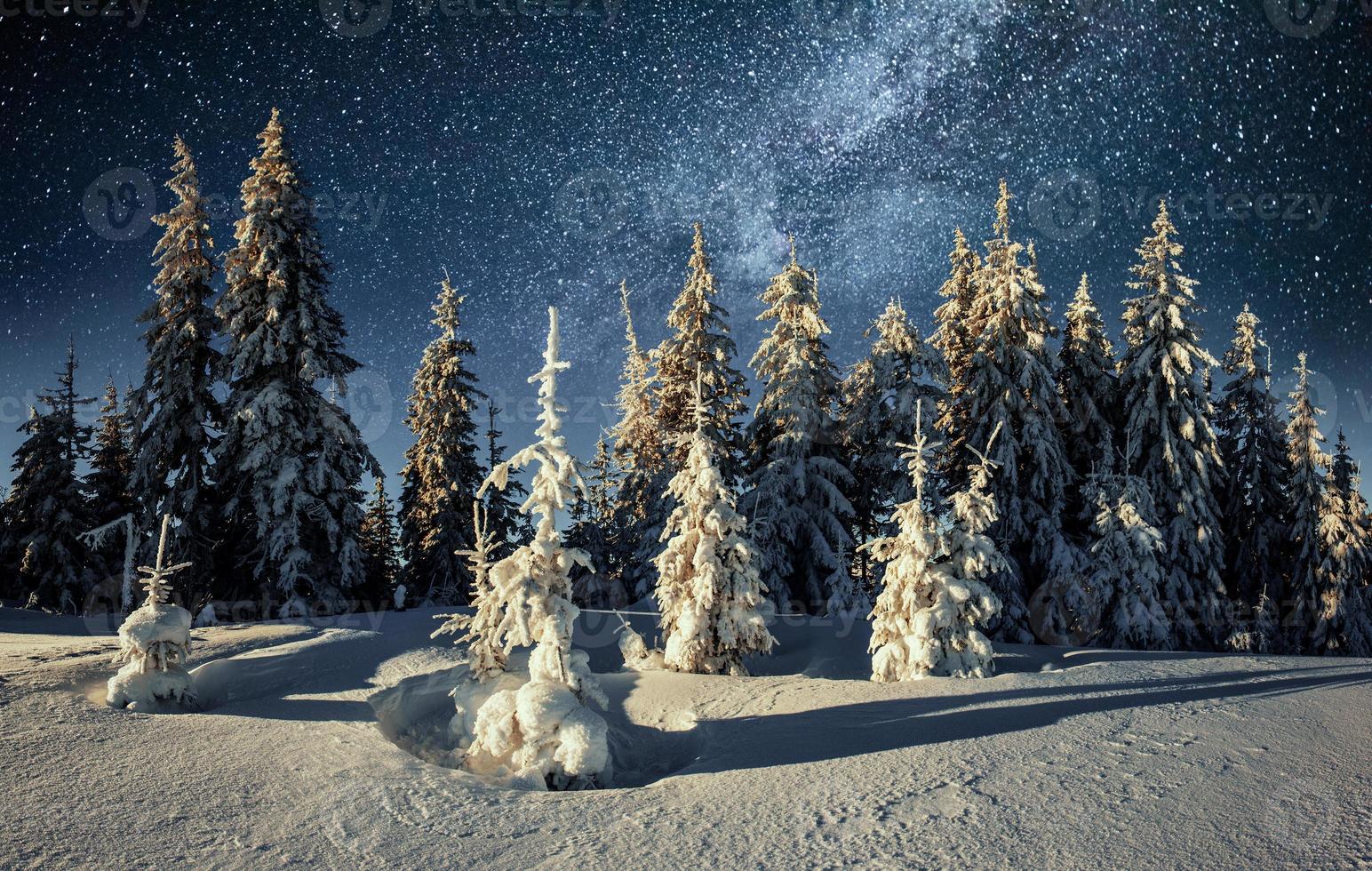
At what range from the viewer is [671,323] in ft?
86.4

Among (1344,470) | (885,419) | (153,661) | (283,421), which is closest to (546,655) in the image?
(153,661)

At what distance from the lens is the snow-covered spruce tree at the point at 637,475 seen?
2541 cm

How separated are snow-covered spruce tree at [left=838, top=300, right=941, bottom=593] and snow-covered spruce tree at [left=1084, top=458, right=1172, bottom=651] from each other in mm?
5000

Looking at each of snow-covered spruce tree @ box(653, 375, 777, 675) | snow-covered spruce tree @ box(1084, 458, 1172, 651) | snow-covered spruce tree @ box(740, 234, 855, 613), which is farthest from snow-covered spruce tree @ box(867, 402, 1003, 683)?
snow-covered spruce tree @ box(1084, 458, 1172, 651)

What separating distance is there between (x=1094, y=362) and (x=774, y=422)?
461 inches

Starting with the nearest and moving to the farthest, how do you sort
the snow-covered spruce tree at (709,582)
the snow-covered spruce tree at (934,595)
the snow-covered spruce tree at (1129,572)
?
the snow-covered spruce tree at (934,595), the snow-covered spruce tree at (709,582), the snow-covered spruce tree at (1129,572)

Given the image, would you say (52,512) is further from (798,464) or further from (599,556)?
(798,464)

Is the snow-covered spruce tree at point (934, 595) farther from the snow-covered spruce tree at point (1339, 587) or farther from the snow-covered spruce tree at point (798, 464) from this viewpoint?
the snow-covered spruce tree at point (1339, 587)

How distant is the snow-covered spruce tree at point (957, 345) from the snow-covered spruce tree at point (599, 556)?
12.8 metres

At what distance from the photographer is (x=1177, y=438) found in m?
24.1

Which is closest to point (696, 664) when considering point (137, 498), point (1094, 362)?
point (137, 498)

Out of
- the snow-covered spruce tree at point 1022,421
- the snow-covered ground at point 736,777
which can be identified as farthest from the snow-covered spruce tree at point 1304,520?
the snow-covered ground at point 736,777

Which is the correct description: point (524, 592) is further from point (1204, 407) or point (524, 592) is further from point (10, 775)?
point (1204, 407)

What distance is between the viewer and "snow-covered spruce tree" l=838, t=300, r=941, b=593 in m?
23.8
